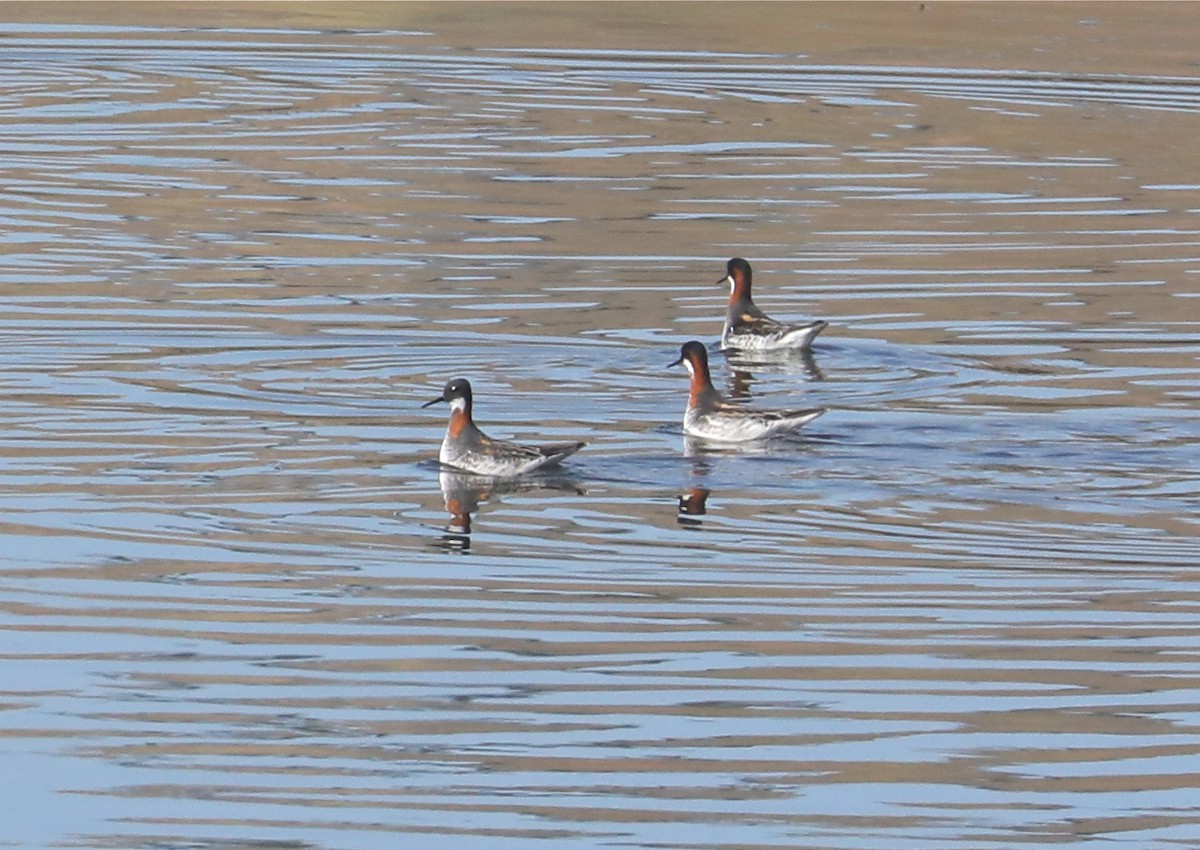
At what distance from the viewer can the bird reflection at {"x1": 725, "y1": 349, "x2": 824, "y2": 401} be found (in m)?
19.2

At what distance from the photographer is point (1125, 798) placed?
9.27m

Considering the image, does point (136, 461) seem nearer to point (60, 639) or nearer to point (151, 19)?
point (60, 639)

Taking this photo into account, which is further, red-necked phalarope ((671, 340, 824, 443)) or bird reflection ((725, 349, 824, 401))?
bird reflection ((725, 349, 824, 401))

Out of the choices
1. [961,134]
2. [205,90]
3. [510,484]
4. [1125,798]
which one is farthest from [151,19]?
[1125,798]

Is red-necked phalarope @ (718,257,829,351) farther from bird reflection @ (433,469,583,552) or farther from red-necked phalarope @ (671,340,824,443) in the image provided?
bird reflection @ (433,469,583,552)

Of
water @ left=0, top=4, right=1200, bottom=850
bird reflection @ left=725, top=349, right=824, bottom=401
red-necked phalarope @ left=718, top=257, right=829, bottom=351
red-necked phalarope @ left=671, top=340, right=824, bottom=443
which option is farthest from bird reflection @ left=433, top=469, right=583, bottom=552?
red-necked phalarope @ left=718, top=257, right=829, bottom=351

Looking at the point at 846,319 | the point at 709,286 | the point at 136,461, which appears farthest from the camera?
the point at 709,286

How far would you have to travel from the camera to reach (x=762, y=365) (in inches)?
776

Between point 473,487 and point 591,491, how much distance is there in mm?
680

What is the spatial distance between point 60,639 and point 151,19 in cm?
3723

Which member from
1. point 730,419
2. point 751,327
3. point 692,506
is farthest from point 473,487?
point 751,327

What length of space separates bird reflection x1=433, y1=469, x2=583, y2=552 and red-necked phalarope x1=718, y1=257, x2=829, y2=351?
4753 millimetres

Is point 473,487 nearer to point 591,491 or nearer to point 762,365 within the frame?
point 591,491

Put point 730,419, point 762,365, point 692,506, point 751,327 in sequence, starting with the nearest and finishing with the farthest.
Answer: point 692,506
point 730,419
point 762,365
point 751,327
